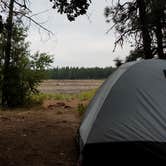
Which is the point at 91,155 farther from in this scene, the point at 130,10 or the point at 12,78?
the point at 12,78

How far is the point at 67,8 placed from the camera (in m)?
10.6

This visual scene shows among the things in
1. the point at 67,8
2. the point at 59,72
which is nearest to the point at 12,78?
the point at 67,8

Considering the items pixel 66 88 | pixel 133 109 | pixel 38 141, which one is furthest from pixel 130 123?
pixel 66 88

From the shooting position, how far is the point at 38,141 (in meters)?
10.1

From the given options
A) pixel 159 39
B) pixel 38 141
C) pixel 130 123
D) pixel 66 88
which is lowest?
pixel 66 88

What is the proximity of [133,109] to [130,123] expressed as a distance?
0.22 meters

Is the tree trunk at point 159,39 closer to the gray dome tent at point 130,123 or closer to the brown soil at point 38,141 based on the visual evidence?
the brown soil at point 38,141

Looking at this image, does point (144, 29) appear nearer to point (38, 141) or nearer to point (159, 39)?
point (159, 39)

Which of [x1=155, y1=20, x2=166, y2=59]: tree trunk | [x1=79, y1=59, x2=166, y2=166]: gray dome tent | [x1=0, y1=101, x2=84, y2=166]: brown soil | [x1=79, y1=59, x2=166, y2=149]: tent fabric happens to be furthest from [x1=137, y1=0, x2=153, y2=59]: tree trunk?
[x1=79, y1=59, x2=166, y2=166]: gray dome tent

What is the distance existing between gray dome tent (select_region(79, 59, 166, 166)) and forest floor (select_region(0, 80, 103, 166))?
172 centimetres

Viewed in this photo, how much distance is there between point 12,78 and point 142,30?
269 inches

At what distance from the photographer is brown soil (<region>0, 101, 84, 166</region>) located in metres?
8.43

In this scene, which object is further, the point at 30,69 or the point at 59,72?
the point at 59,72

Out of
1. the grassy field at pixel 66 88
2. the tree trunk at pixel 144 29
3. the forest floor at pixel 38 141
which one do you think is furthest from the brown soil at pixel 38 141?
the grassy field at pixel 66 88
